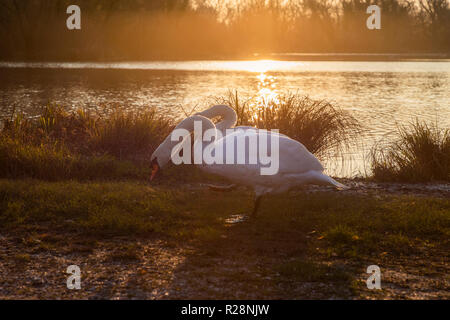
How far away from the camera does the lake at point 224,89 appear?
1786 centimetres

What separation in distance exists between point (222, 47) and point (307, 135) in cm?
4723

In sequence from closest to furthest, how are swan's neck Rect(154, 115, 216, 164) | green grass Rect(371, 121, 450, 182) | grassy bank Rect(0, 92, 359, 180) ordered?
swan's neck Rect(154, 115, 216, 164) → grassy bank Rect(0, 92, 359, 180) → green grass Rect(371, 121, 450, 182)

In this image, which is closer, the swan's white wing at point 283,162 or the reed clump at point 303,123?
the swan's white wing at point 283,162

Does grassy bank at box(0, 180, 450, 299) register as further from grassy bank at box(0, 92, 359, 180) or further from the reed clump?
the reed clump

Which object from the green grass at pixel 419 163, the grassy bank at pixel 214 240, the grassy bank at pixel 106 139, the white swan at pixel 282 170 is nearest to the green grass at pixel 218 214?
the grassy bank at pixel 214 240

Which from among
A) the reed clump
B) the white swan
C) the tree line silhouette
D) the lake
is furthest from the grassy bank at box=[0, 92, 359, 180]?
the tree line silhouette

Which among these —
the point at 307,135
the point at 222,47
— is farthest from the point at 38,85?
the point at 222,47

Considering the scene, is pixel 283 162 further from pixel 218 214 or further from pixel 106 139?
pixel 106 139

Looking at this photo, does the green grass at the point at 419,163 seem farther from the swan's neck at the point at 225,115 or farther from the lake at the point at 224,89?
the swan's neck at the point at 225,115

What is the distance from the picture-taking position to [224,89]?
26453 mm

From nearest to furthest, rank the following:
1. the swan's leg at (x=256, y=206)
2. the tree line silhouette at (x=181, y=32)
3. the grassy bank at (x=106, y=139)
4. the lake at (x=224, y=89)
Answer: the swan's leg at (x=256, y=206)
the grassy bank at (x=106, y=139)
the lake at (x=224, y=89)
the tree line silhouette at (x=181, y=32)

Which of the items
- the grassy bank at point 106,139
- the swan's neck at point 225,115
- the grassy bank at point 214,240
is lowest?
the grassy bank at point 214,240

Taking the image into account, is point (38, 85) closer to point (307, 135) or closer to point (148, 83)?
point (148, 83)

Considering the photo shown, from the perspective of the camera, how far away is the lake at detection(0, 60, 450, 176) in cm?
1786
